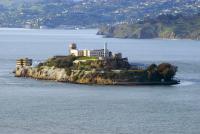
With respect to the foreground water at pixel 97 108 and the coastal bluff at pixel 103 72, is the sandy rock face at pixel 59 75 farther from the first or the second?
the foreground water at pixel 97 108

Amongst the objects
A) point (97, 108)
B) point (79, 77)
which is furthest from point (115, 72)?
point (97, 108)

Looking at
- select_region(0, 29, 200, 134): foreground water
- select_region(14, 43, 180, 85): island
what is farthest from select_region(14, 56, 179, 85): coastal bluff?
select_region(0, 29, 200, 134): foreground water

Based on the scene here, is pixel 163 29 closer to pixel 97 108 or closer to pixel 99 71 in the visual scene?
pixel 99 71

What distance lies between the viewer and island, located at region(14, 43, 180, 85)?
6244 cm

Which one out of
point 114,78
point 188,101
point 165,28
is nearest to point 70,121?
point 188,101

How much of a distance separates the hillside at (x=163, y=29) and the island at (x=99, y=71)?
8456 cm

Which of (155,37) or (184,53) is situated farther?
(155,37)

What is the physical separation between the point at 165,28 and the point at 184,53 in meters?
54.8

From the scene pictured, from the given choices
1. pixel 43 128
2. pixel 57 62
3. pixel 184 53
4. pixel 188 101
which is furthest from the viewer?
pixel 184 53

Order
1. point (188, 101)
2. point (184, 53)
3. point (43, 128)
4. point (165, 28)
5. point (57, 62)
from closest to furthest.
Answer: point (43, 128)
point (188, 101)
point (57, 62)
point (184, 53)
point (165, 28)

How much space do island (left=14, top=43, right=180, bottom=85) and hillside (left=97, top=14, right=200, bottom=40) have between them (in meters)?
84.6

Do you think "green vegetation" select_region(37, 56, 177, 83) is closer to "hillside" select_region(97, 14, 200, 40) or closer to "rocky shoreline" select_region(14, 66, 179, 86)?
"rocky shoreline" select_region(14, 66, 179, 86)

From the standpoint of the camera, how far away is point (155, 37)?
15625cm

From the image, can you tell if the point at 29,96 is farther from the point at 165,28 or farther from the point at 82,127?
the point at 165,28
